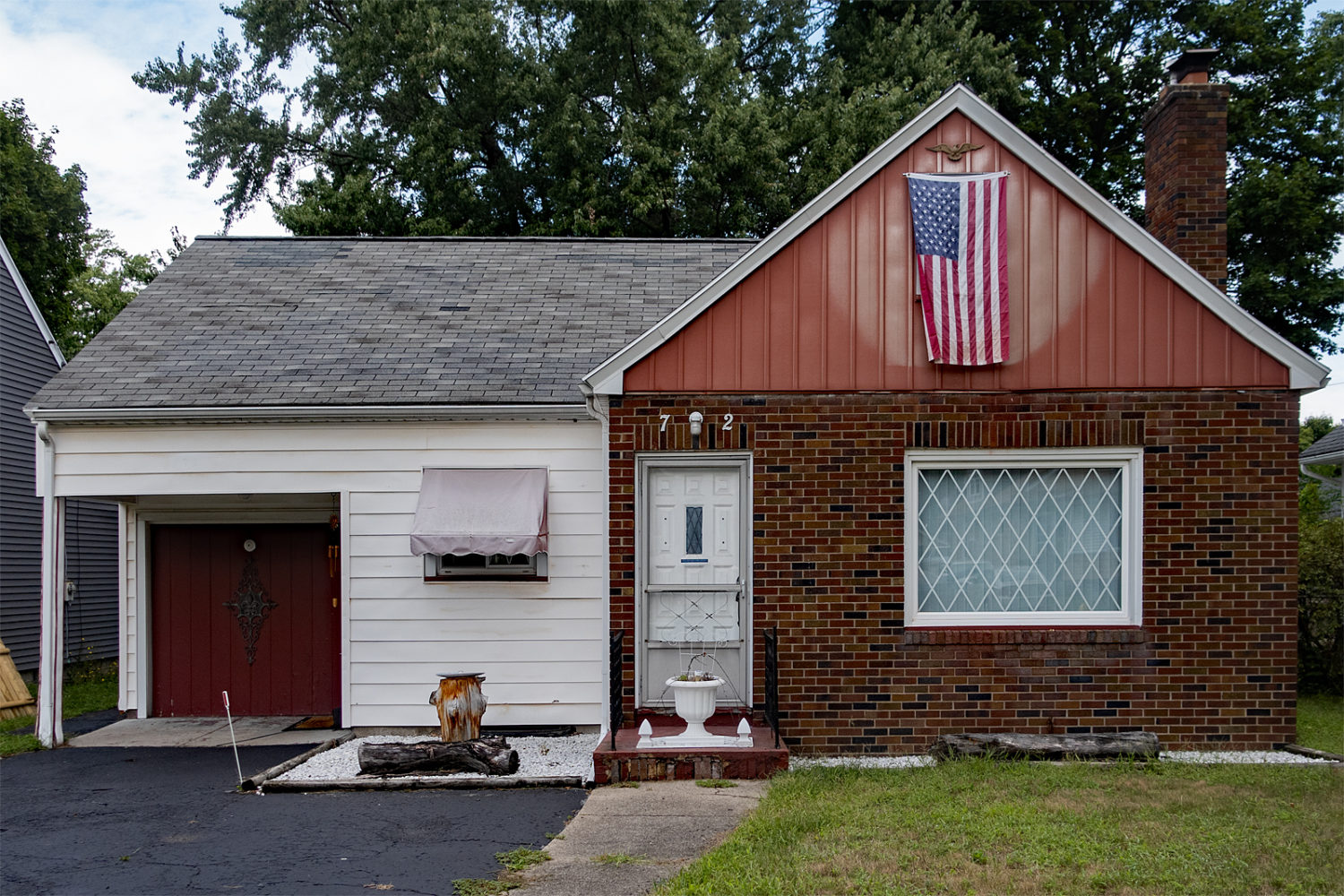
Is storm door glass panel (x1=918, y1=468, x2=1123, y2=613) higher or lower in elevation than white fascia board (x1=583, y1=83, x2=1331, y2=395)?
lower

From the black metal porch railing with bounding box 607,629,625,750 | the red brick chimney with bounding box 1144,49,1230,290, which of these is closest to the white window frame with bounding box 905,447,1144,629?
the red brick chimney with bounding box 1144,49,1230,290

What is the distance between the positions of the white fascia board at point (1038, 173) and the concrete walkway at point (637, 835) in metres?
3.05

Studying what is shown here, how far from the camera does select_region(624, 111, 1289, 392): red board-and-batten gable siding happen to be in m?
8.42

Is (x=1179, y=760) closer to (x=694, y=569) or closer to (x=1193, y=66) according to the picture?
(x=694, y=569)

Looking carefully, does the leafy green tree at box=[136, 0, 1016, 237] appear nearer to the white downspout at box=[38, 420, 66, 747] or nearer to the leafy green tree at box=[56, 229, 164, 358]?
the leafy green tree at box=[56, 229, 164, 358]

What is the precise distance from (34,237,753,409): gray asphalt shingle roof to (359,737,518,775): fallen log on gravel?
302cm

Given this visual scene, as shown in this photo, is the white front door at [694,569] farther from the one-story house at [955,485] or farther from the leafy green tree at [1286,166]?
the leafy green tree at [1286,166]

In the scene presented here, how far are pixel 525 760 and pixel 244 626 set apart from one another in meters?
4.18

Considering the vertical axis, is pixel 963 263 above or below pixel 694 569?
above

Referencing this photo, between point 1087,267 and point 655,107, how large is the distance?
13.0 meters

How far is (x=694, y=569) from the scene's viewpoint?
347 inches

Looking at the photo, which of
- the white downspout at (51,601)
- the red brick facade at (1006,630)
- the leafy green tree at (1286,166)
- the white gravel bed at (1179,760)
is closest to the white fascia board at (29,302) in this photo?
the white downspout at (51,601)

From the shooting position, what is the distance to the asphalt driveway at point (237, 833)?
222 inches

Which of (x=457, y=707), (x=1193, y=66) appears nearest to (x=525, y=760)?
(x=457, y=707)
